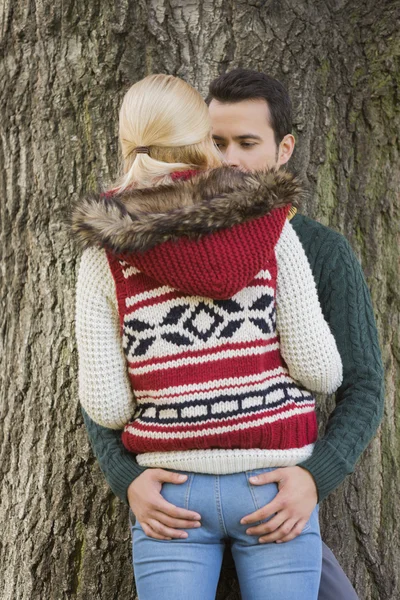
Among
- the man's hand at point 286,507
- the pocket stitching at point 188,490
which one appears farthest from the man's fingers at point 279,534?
the pocket stitching at point 188,490

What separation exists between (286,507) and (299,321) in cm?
51

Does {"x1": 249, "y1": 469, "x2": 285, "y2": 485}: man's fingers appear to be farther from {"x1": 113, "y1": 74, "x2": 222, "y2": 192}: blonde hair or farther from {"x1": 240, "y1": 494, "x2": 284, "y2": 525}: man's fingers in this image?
{"x1": 113, "y1": 74, "x2": 222, "y2": 192}: blonde hair

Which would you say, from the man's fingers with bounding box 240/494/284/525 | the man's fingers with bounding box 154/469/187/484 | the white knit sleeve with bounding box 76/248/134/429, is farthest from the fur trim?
the man's fingers with bounding box 240/494/284/525

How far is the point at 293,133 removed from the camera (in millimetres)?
2938

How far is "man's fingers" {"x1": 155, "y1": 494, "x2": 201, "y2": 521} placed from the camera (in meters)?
1.95

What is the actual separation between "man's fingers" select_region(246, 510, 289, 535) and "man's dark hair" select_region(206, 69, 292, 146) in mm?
1455

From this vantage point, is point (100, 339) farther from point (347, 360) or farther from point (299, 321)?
point (347, 360)

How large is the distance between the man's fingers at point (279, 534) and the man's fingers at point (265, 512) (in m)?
0.04

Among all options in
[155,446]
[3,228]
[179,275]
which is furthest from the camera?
[3,228]

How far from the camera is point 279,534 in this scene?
195cm

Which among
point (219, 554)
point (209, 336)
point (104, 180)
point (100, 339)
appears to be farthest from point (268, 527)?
point (104, 180)

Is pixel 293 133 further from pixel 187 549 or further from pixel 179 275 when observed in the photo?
pixel 187 549

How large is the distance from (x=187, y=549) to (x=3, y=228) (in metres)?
1.66

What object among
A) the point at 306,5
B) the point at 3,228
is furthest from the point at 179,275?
the point at 306,5
